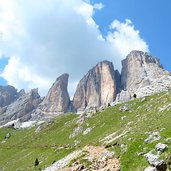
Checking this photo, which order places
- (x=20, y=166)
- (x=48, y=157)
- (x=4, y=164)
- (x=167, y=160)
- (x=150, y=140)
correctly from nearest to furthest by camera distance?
1. (x=167, y=160)
2. (x=150, y=140)
3. (x=48, y=157)
4. (x=20, y=166)
5. (x=4, y=164)

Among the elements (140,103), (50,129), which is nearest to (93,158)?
(140,103)

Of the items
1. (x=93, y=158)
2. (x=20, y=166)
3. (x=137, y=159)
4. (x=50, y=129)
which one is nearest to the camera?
(x=137, y=159)

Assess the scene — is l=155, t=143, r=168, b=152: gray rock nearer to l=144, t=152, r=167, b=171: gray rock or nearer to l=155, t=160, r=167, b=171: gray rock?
l=144, t=152, r=167, b=171: gray rock

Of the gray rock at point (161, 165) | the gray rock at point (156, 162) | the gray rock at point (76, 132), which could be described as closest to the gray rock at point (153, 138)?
the gray rock at point (156, 162)

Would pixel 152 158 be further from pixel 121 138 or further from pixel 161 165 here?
pixel 121 138

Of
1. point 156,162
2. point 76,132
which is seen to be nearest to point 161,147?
point 156,162

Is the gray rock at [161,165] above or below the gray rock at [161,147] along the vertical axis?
below

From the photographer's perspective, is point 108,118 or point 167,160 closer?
point 167,160

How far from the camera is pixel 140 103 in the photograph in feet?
386

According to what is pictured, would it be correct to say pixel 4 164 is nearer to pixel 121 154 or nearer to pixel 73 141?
pixel 73 141

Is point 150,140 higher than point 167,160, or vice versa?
point 150,140

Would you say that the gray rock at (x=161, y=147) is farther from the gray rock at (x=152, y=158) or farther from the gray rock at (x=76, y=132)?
the gray rock at (x=76, y=132)

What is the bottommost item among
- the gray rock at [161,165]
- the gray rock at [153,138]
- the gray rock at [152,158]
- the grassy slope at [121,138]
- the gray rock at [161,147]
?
the gray rock at [161,165]

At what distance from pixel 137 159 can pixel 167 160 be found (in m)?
5.22
